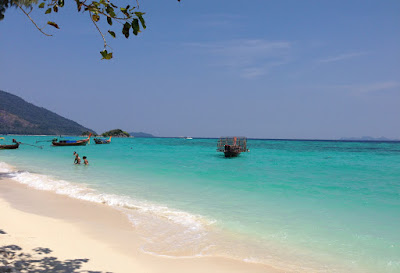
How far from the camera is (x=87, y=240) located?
7145 mm

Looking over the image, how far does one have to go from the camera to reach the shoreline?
5.88 meters

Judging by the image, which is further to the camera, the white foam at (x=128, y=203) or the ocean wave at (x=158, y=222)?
the white foam at (x=128, y=203)

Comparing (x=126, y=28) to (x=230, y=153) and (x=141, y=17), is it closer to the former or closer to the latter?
(x=141, y=17)

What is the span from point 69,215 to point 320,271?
7906 millimetres

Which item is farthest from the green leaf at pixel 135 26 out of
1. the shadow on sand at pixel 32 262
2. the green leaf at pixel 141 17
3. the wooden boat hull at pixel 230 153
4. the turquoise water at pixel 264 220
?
the wooden boat hull at pixel 230 153

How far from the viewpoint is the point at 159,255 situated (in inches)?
256

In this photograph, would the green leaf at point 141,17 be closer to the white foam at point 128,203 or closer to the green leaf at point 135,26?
the green leaf at point 135,26

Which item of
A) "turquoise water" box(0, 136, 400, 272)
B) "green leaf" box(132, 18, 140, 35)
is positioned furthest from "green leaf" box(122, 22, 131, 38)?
"turquoise water" box(0, 136, 400, 272)

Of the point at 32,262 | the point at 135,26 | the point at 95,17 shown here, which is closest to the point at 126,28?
the point at 135,26

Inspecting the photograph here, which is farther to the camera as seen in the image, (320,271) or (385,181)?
(385,181)

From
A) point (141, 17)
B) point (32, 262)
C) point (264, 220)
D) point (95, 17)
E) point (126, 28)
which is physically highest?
point (95, 17)

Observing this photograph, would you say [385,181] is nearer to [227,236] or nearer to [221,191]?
[221,191]

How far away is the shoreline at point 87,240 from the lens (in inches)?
232

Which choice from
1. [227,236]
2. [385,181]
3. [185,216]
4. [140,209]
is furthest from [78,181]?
[385,181]
